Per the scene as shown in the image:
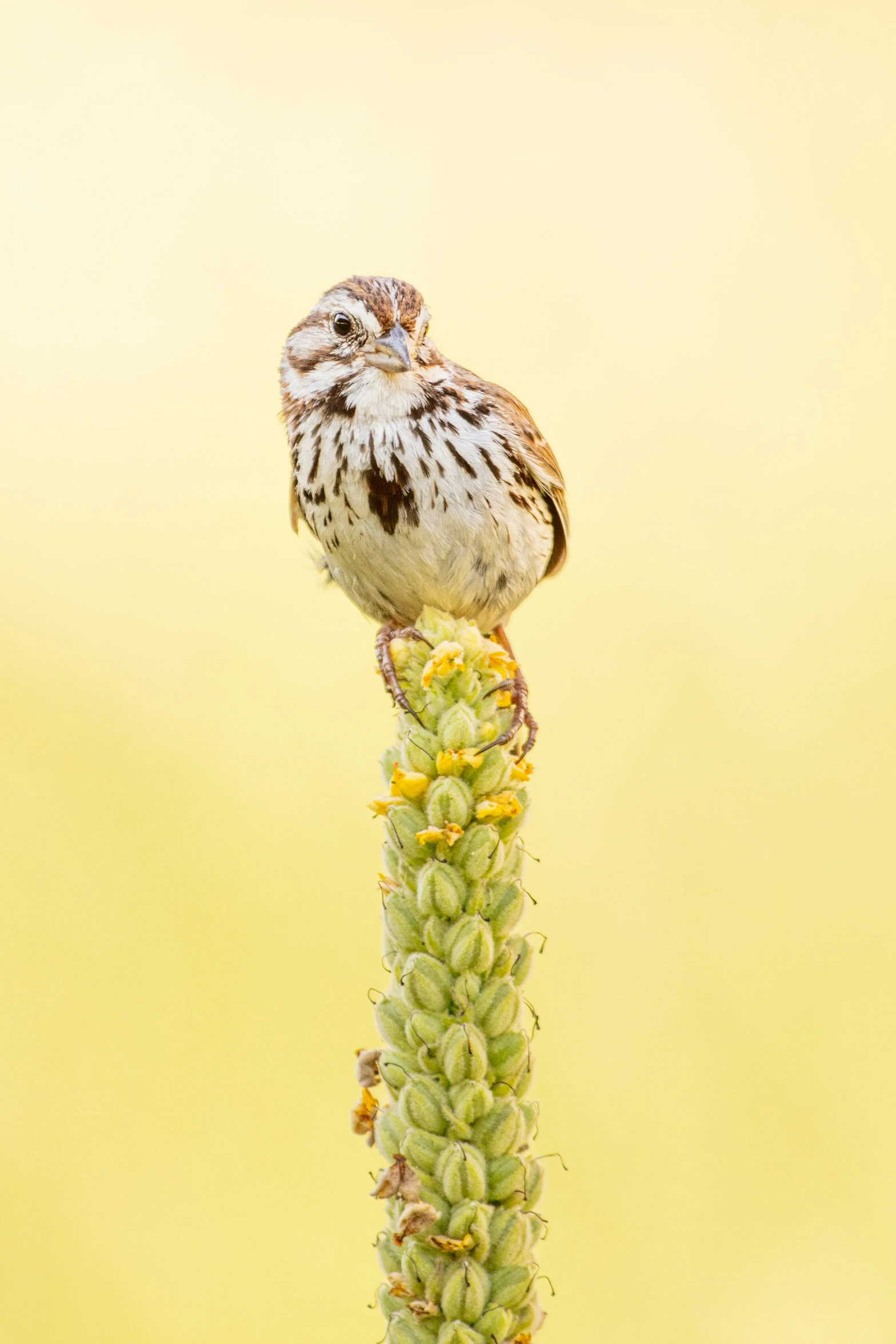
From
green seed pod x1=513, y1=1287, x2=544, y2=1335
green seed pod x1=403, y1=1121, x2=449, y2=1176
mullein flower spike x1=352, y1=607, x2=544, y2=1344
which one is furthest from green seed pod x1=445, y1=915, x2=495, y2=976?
green seed pod x1=513, y1=1287, x2=544, y2=1335

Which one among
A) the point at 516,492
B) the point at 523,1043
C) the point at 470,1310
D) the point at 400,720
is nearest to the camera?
the point at 470,1310

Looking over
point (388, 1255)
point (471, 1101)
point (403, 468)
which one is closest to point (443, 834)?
point (471, 1101)

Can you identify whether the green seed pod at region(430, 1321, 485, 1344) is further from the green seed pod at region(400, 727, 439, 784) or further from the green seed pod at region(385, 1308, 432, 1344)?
the green seed pod at region(400, 727, 439, 784)

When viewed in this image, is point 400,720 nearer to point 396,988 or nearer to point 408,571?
point 396,988

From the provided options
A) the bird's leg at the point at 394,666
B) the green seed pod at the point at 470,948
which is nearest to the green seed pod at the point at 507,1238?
the green seed pod at the point at 470,948

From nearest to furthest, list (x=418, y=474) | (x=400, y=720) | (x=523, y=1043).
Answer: (x=523, y=1043)
(x=400, y=720)
(x=418, y=474)

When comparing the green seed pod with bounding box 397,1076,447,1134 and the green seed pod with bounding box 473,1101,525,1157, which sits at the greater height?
the green seed pod with bounding box 397,1076,447,1134

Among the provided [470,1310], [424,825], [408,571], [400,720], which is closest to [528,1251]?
[470,1310]
